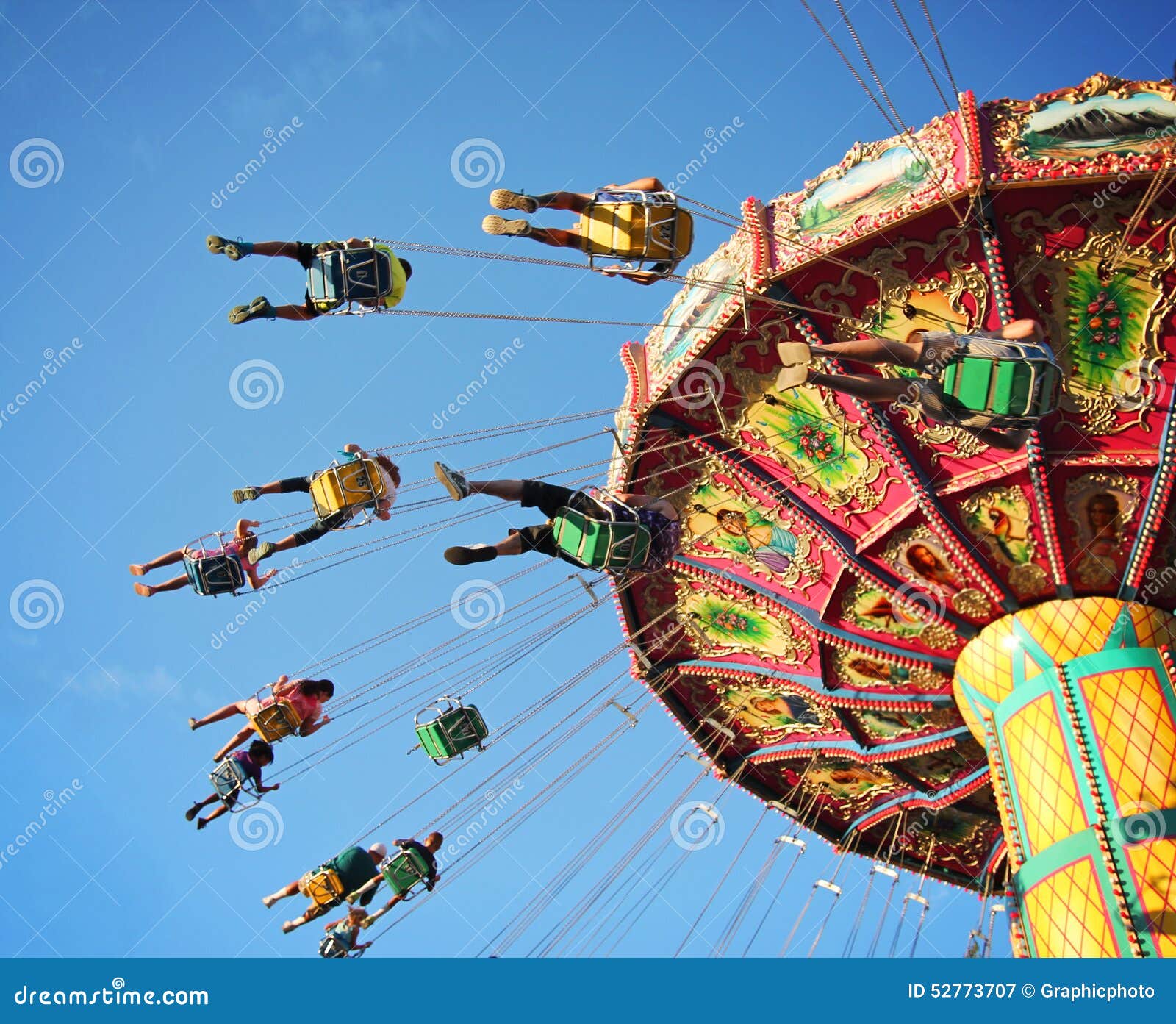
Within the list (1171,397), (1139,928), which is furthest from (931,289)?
(1139,928)

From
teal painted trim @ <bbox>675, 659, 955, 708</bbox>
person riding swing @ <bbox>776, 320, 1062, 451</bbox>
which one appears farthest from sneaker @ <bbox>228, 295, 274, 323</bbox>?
teal painted trim @ <bbox>675, 659, 955, 708</bbox>

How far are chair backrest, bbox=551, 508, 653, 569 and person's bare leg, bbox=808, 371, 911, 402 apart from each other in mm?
2535

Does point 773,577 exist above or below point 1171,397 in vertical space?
below

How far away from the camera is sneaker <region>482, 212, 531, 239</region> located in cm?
1035

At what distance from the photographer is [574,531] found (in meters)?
11.3

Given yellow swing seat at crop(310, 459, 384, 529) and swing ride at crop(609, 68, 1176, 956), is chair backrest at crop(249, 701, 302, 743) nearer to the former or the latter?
yellow swing seat at crop(310, 459, 384, 529)

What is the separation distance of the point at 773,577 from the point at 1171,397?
4.48 m

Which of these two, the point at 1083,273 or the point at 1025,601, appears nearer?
the point at 1083,273

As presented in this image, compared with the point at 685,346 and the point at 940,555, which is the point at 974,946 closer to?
the point at 940,555

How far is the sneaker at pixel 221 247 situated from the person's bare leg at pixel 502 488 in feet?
9.55

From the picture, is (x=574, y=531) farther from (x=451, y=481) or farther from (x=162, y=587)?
(x=162, y=587)

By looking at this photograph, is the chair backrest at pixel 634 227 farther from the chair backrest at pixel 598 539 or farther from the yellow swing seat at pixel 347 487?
the yellow swing seat at pixel 347 487

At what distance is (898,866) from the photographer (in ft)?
55.0

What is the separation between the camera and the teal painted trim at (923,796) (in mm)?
14820
